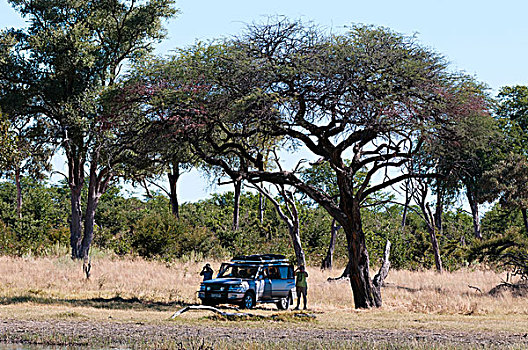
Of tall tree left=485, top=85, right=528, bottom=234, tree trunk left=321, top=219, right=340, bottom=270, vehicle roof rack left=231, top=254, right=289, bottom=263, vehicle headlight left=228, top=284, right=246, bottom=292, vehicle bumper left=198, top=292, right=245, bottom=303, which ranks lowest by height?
vehicle bumper left=198, top=292, right=245, bottom=303

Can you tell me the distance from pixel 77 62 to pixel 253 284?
18.1m

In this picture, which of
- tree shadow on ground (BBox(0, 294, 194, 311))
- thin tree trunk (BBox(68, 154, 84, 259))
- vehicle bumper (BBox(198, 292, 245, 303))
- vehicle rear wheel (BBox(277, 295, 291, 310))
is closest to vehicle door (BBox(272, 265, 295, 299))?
vehicle rear wheel (BBox(277, 295, 291, 310))

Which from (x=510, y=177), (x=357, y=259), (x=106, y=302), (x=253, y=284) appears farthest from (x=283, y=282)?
(x=510, y=177)

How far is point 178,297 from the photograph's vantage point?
81.3ft

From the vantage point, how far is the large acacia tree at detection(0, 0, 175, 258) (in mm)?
33406

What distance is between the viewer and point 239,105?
2152 cm

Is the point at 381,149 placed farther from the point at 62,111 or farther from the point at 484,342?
the point at 62,111

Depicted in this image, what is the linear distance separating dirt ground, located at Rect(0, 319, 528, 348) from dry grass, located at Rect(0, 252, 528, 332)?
1.20 meters

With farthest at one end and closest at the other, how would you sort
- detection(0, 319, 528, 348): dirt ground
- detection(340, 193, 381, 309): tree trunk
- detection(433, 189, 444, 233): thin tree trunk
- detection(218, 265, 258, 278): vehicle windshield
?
detection(433, 189, 444, 233): thin tree trunk → detection(340, 193, 381, 309): tree trunk → detection(218, 265, 258, 278): vehicle windshield → detection(0, 319, 528, 348): dirt ground

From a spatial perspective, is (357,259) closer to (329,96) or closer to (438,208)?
(329,96)

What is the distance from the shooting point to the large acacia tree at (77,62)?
3341cm

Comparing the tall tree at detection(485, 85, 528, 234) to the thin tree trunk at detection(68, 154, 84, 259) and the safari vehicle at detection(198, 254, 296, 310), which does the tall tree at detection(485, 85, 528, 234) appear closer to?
the safari vehicle at detection(198, 254, 296, 310)

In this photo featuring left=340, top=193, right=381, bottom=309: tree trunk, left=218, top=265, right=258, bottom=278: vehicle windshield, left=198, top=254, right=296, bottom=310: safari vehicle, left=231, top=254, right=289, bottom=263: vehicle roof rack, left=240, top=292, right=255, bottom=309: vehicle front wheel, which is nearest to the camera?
left=198, top=254, right=296, bottom=310: safari vehicle

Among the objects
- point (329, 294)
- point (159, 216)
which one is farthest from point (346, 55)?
point (159, 216)
